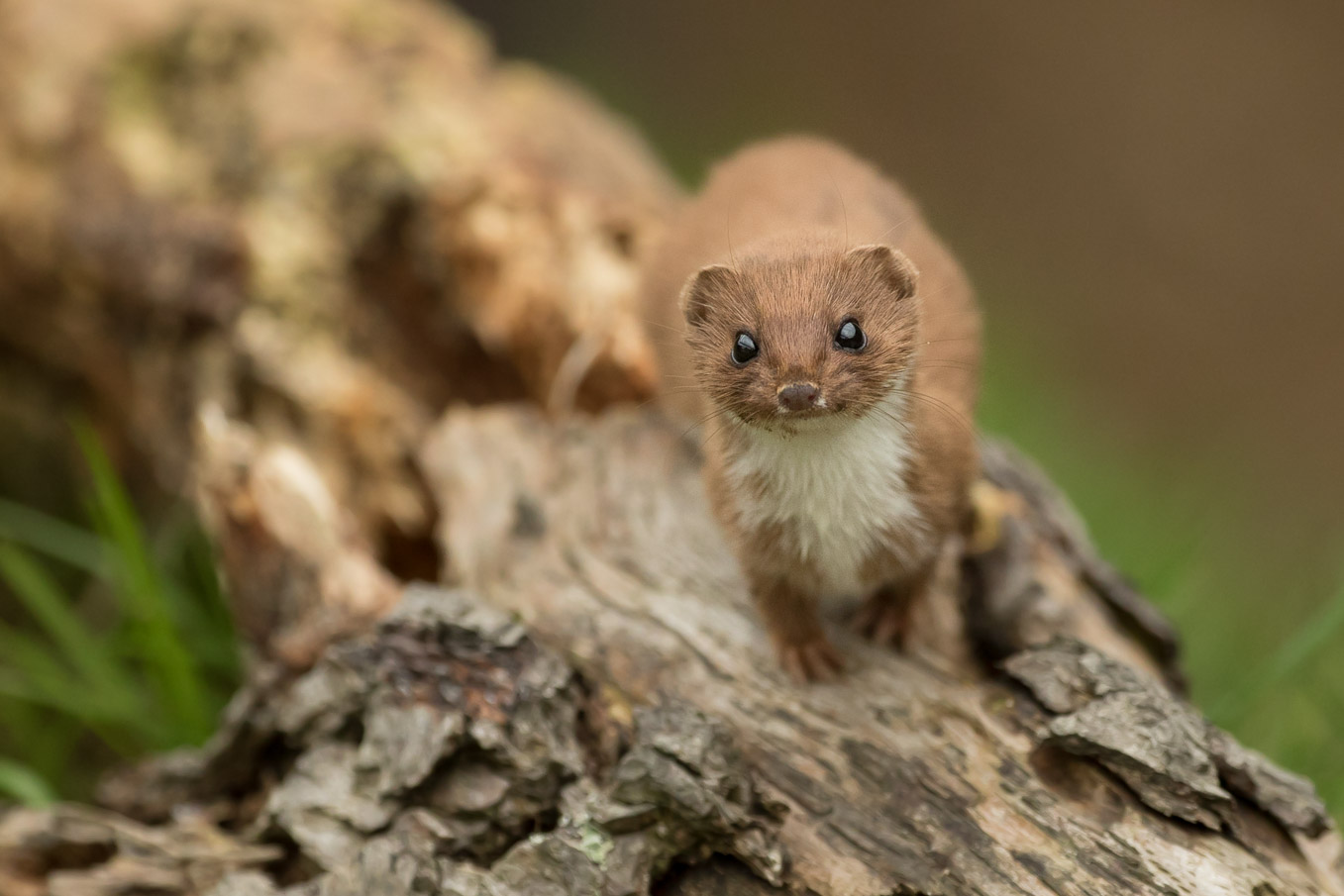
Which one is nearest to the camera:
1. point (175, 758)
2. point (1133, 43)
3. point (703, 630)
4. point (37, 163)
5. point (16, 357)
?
point (703, 630)

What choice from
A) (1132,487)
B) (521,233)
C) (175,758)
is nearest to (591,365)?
(521,233)

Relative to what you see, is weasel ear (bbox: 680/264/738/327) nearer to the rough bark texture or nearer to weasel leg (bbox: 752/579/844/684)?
weasel leg (bbox: 752/579/844/684)

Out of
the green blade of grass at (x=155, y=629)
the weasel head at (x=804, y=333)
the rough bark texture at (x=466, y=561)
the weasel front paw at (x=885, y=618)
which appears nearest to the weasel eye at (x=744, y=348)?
the weasel head at (x=804, y=333)

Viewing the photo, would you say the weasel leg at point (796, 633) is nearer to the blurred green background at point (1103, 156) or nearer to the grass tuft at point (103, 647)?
the grass tuft at point (103, 647)

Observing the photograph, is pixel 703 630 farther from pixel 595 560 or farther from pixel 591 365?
pixel 591 365

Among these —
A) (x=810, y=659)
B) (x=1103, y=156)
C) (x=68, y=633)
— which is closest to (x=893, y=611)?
(x=810, y=659)

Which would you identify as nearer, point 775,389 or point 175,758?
point 775,389

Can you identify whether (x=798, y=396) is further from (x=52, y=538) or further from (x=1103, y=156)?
(x=1103, y=156)

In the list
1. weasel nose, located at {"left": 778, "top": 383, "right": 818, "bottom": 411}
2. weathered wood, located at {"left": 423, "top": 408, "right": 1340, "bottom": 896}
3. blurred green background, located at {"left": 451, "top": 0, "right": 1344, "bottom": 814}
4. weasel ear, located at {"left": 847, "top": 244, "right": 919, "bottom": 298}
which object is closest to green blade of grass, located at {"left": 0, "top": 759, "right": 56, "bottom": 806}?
weathered wood, located at {"left": 423, "top": 408, "right": 1340, "bottom": 896}
